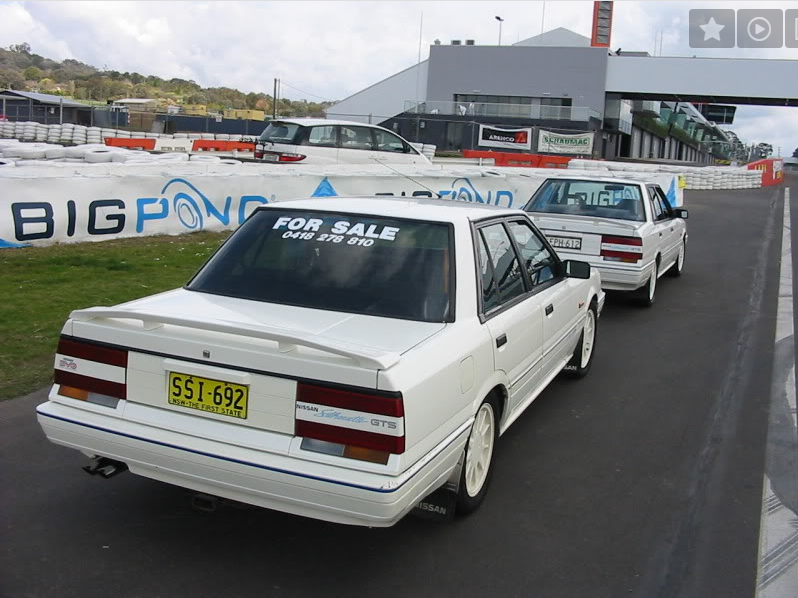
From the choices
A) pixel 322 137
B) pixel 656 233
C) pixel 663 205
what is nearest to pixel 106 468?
pixel 656 233

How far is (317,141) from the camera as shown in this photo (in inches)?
782

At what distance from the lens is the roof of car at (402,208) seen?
443cm

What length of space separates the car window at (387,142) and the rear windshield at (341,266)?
55.8ft

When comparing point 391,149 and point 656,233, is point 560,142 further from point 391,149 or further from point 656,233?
point 656,233

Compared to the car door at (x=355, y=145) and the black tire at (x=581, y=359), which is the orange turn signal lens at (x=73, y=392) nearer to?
the black tire at (x=581, y=359)

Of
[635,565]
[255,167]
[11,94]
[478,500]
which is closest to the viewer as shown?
[635,565]

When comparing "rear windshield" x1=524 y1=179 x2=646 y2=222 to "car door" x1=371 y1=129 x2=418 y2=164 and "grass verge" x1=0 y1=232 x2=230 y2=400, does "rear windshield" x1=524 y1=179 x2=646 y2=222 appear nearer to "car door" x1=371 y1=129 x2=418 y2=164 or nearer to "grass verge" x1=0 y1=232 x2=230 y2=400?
"grass verge" x1=0 y1=232 x2=230 y2=400

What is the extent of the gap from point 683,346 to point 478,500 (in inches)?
178

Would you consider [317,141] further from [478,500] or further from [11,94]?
[11,94]

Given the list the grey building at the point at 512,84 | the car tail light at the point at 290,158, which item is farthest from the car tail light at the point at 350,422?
the grey building at the point at 512,84

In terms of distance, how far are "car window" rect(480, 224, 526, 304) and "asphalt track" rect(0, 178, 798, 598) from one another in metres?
1.03

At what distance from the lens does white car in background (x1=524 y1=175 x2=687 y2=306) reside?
9.09 metres

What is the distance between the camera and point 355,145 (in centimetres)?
2061

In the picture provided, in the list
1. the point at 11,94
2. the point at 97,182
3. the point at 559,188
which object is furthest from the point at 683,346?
the point at 11,94
